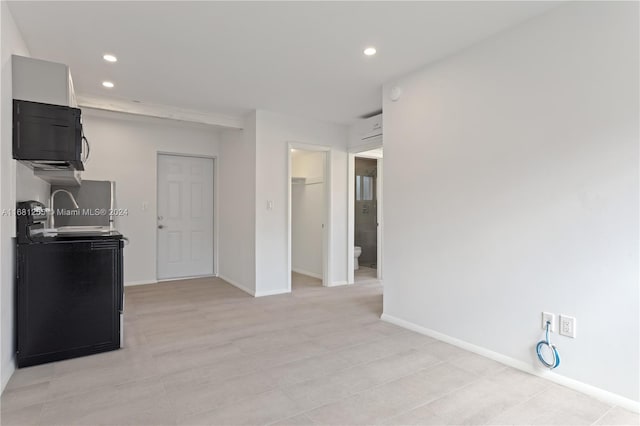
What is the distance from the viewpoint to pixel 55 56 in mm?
3014

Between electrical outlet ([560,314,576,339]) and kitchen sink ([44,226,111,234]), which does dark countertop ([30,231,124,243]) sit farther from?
electrical outlet ([560,314,576,339])

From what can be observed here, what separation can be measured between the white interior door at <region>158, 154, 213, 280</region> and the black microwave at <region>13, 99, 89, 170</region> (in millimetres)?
2950

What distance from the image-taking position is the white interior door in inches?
218

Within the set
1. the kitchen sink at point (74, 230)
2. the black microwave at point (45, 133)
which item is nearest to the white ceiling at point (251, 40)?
the black microwave at point (45, 133)

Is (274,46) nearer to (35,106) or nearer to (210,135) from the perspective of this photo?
(35,106)

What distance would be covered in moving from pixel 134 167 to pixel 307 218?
111 inches

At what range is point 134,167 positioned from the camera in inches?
205

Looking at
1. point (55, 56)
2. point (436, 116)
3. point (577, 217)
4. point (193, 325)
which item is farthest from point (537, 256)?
Answer: point (55, 56)

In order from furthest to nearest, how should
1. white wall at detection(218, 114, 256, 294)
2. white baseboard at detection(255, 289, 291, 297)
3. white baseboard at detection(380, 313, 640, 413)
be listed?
white wall at detection(218, 114, 256, 294)
white baseboard at detection(255, 289, 291, 297)
white baseboard at detection(380, 313, 640, 413)

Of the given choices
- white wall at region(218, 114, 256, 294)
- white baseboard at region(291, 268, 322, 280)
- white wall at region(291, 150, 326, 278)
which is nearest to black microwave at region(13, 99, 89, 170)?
white wall at region(218, 114, 256, 294)

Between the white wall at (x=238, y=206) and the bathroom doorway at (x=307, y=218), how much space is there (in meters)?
0.87

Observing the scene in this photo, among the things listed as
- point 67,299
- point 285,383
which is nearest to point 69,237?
point 67,299

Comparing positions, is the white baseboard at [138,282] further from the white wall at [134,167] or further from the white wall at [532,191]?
the white wall at [532,191]

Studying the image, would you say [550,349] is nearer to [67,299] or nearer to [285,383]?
[285,383]
